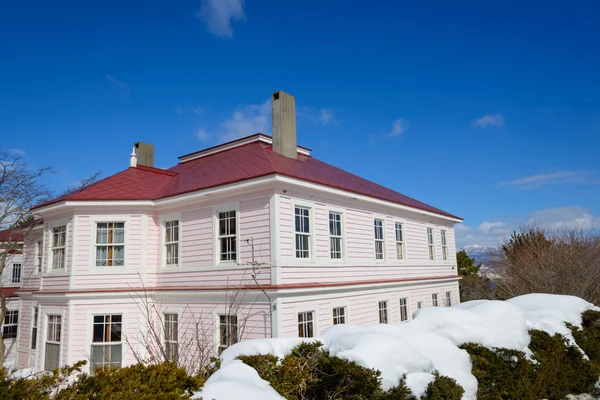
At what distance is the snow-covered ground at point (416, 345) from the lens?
5796mm

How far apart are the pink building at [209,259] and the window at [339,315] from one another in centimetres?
4

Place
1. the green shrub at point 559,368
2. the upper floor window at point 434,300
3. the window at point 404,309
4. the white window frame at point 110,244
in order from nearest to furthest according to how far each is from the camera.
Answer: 1. the green shrub at point 559,368
2. the white window frame at point 110,244
3. the window at point 404,309
4. the upper floor window at point 434,300

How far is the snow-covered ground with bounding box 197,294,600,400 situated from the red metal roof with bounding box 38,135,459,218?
6052 millimetres

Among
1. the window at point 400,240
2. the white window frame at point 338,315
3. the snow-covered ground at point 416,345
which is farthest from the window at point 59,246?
the window at point 400,240

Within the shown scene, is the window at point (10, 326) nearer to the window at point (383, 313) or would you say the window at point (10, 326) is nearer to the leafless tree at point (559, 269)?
the window at point (383, 313)

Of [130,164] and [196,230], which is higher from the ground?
[130,164]

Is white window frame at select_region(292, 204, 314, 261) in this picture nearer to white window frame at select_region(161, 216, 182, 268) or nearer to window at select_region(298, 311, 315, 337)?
window at select_region(298, 311, 315, 337)

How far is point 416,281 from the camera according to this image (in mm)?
20625

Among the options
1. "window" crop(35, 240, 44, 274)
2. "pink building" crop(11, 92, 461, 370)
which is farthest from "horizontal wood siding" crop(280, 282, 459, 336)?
"window" crop(35, 240, 44, 274)

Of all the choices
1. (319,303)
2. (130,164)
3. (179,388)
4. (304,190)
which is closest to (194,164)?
(130,164)

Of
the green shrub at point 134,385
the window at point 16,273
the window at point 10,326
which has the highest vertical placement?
the window at point 16,273

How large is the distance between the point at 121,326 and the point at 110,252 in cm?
263

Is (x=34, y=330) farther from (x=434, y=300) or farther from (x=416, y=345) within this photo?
(x=434, y=300)

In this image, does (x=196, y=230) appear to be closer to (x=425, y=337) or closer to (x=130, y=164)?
(x=130, y=164)
